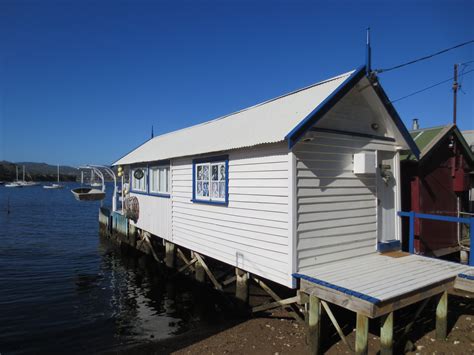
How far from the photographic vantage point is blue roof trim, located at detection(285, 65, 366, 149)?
6.13 meters

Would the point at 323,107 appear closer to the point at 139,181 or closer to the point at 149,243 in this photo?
the point at 149,243

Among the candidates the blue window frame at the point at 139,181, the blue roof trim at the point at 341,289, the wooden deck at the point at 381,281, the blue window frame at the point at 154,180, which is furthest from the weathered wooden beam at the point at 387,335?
the blue window frame at the point at 139,181

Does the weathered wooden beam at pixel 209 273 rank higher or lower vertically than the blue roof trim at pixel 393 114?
lower

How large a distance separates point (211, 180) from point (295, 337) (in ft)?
14.4

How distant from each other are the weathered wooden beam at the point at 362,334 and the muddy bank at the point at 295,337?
2.71 feet

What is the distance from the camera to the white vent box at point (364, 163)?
728cm

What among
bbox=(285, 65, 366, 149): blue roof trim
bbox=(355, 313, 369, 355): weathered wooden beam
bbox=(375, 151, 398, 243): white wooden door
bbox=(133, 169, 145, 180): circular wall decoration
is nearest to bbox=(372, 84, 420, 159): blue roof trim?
bbox=(375, 151, 398, 243): white wooden door

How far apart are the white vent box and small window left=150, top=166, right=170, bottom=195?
6747 millimetres

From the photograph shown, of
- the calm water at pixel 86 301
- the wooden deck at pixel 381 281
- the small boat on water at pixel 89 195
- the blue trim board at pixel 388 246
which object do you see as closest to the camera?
the wooden deck at pixel 381 281

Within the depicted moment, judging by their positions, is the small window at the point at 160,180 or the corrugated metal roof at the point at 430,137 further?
the small window at the point at 160,180

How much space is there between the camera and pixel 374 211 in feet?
25.8

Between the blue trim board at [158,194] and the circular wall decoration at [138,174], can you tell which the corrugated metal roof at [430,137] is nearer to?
the blue trim board at [158,194]

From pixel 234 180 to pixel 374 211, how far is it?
343 cm

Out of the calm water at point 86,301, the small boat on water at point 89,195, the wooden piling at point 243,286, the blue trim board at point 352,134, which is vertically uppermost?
the blue trim board at point 352,134
